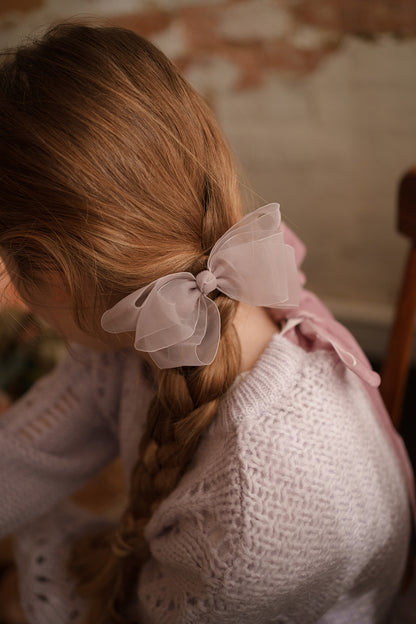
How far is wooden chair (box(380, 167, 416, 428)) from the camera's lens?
2.32ft

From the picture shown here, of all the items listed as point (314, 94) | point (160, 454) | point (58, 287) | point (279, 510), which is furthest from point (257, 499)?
point (314, 94)

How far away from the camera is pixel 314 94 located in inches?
48.6

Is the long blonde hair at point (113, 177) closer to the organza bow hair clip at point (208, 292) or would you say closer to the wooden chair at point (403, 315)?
the organza bow hair clip at point (208, 292)

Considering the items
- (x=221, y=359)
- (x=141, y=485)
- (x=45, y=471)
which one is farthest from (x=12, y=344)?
(x=221, y=359)

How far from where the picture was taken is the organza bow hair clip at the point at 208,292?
20.6 inches

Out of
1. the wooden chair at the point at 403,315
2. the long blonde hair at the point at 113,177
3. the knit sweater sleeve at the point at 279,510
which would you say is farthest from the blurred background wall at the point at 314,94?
the knit sweater sleeve at the point at 279,510

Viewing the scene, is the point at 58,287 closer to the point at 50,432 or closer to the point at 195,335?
the point at 195,335

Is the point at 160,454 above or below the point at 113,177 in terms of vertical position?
below

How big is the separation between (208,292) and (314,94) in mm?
881

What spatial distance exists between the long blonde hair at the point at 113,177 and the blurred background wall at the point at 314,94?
68 centimetres

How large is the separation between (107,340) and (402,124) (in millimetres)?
921

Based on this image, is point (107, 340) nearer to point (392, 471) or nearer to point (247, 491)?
point (247, 491)

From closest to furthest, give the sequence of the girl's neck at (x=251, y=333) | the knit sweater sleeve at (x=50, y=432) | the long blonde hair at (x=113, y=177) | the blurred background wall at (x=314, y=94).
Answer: the long blonde hair at (x=113, y=177) < the girl's neck at (x=251, y=333) < the knit sweater sleeve at (x=50, y=432) < the blurred background wall at (x=314, y=94)

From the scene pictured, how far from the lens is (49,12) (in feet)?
4.24
